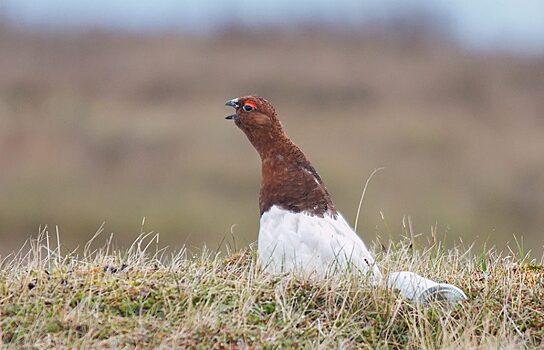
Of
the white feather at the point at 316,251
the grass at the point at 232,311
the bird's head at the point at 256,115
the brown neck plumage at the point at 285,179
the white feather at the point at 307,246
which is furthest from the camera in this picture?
the bird's head at the point at 256,115

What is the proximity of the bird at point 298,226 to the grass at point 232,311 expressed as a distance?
3.0 inches

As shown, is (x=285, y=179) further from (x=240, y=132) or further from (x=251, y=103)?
(x=240, y=132)

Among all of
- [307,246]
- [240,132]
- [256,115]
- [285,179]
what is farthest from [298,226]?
[240,132]

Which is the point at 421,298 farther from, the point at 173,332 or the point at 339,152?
the point at 339,152

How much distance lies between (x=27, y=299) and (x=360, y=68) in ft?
51.7

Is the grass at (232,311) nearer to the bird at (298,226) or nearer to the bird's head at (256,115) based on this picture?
the bird at (298,226)

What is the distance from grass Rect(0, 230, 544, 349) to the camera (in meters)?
4.28

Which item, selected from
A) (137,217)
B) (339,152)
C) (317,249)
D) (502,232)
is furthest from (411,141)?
(317,249)

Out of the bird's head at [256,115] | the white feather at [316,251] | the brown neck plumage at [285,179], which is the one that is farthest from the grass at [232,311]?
the bird's head at [256,115]

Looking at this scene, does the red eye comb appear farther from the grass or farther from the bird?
the grass

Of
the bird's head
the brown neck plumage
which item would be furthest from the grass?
the bird's head

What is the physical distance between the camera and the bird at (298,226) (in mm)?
4801

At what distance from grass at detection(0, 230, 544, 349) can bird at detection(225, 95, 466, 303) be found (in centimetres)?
8

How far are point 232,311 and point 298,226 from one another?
67cm
